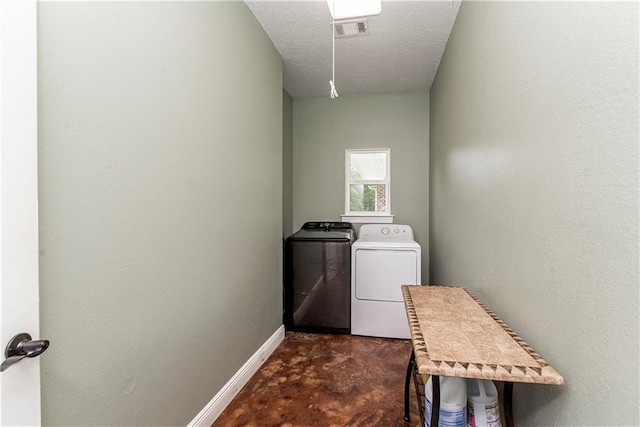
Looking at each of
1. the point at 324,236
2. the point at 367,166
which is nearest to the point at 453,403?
the point at 324,236

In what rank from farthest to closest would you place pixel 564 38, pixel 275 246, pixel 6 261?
pixel 275 246 → pixel 564 38 → pixel 6 261

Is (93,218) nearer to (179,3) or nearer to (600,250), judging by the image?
(179,3)

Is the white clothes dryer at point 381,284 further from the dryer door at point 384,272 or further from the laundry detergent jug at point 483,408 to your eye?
the laundry detergent jug at point 483,408

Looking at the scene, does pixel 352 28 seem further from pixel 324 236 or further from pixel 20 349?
pixel 20 349

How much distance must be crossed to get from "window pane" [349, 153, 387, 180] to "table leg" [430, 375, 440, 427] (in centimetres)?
301

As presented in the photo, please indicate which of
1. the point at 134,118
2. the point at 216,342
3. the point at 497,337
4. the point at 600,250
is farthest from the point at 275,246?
the point at 600,250

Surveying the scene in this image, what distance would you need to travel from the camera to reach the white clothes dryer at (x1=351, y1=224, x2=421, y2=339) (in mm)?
2893

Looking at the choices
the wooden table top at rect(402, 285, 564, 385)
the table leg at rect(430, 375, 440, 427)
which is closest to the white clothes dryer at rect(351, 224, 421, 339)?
the wooden table top at rect(402, 285, 564, 385)

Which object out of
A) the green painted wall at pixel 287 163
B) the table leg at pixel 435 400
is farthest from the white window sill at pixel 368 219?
the table leg at pixel 435 400

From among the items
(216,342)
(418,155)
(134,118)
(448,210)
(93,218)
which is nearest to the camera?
(93,218)

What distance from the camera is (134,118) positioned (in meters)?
1.16

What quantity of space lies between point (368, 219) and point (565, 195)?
2.92 m

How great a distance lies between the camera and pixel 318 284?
306 cm

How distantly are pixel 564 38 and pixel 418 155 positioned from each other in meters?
2.85
